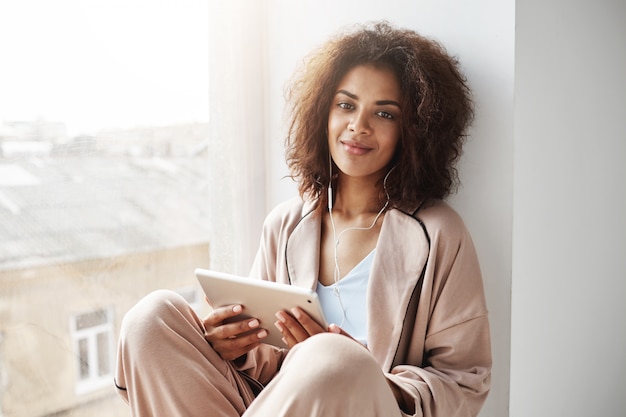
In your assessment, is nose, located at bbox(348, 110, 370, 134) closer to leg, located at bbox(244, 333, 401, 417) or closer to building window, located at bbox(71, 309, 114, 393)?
leg, located at bbox(244, 333, 401, 417)

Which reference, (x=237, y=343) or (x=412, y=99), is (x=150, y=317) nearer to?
(x=237, y=343)

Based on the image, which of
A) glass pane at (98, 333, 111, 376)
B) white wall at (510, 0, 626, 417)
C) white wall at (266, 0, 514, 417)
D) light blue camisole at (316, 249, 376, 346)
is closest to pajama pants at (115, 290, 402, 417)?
light blue camisole at (316, 249, 376, 346)

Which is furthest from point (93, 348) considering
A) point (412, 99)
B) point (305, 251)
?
point (412, 99)

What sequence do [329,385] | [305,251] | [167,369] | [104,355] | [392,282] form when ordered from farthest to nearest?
[104,355], [305,251], [392,282], [167,369], [329,385]

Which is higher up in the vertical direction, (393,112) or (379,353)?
(393,112)

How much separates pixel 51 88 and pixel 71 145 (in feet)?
0.45

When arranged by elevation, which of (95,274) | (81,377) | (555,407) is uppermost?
(95,274)

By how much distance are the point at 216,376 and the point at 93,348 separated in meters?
0.48

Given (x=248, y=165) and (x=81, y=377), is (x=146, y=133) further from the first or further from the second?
(x=81, y=377)

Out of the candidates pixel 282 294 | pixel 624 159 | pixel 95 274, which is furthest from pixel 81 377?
pixel 624 159

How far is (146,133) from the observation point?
1617 mm

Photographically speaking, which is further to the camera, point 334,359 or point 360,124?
point 360,124

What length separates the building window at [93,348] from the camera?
4.94 ft

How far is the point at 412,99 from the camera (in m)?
1.36
